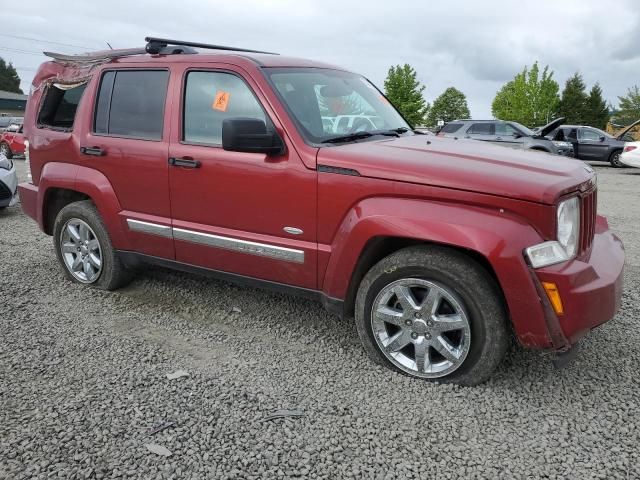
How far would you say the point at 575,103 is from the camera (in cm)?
4384

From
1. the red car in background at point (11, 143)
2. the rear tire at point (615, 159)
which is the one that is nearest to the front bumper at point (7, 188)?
the red car in background at point (11, 143)

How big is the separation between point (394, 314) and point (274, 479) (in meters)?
1.17

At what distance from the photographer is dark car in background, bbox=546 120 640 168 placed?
59.4ft

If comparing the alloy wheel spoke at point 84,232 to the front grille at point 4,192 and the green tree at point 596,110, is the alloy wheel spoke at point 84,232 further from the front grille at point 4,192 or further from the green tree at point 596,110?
the green tree at point 596,110

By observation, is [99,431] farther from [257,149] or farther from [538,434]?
[538,434]

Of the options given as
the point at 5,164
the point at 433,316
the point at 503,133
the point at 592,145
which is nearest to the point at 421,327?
the point at 433,316

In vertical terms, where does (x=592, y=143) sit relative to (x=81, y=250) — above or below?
above

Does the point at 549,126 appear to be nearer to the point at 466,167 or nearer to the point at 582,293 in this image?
the point at 466,167

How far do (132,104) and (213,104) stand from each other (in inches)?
32.0

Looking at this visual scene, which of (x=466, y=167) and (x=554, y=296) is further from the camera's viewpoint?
(x=466, y=167)

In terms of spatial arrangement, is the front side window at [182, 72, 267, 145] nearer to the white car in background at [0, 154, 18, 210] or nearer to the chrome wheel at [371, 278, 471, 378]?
the chrome wheel at [371, 278, 471, 378]

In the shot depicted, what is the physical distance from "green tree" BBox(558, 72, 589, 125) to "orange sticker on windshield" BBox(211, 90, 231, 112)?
4523 centimetres

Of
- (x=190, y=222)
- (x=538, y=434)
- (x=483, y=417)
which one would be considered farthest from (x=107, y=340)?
(x=538, y=434)

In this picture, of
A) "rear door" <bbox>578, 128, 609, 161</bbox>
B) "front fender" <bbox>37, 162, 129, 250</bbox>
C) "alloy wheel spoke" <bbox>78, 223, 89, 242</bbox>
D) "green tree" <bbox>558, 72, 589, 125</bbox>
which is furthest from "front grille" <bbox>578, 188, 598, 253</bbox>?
"green tree" <bbox>558, 72, 589, 125</bbox>
